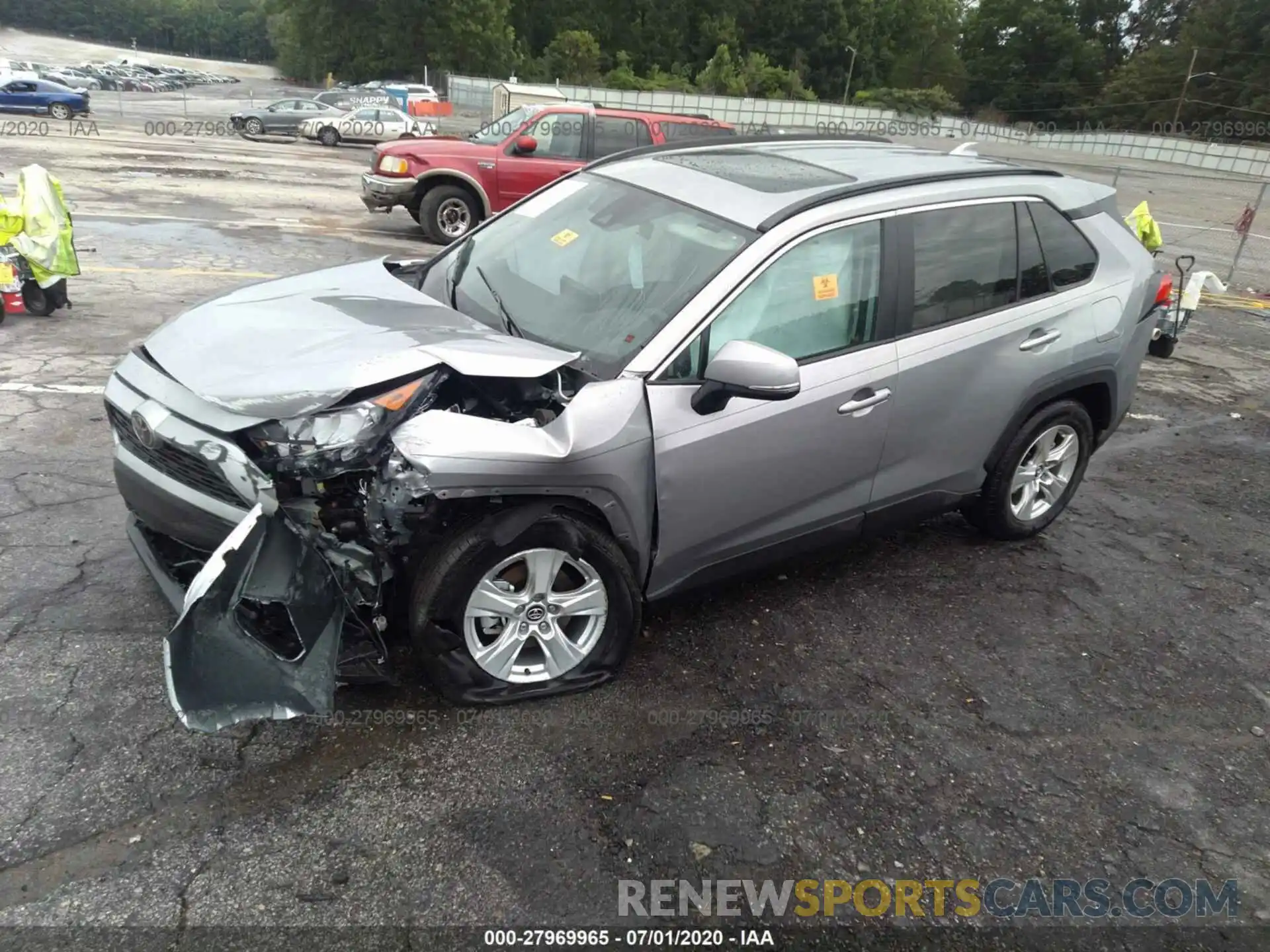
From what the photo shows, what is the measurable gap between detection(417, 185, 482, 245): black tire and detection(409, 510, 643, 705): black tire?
908cm

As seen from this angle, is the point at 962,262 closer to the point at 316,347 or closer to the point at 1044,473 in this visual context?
the point at 1044,473

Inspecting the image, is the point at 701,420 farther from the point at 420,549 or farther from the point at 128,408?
the point at 128,408

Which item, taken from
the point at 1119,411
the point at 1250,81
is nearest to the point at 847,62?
the point at 1250,81

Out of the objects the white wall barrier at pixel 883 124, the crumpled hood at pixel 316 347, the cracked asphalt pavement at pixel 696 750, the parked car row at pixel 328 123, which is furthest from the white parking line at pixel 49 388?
the white wall barrier at pixel 883 124

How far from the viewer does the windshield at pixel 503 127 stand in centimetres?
1155

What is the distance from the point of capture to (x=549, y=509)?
9.55 ft

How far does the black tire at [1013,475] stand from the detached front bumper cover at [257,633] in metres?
3.04

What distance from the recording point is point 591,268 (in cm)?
361

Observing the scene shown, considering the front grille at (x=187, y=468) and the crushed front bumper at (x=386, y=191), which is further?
the crushed front bumper at (x=386, y=191)

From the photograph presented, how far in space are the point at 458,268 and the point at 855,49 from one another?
263 ft

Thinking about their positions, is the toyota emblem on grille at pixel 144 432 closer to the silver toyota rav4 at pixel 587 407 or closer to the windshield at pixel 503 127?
the silver toyota rav4 at pixel 587 407

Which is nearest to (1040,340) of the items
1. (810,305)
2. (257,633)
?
(810,305)

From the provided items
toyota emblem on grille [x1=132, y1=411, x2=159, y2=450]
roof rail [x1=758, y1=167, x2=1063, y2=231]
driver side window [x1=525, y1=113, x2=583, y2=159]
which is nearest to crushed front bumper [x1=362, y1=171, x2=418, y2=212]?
driver side window [x1=525, y1=113, x2=583, y2=159]

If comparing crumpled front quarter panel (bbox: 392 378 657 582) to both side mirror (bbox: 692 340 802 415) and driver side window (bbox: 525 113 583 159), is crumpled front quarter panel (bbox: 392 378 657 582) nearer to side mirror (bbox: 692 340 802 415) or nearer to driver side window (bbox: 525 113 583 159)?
side mirror (bbox: 692 340 802 415)
